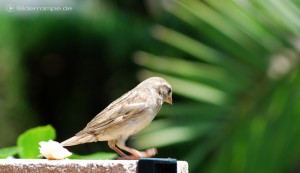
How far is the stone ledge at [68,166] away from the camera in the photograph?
148 cm

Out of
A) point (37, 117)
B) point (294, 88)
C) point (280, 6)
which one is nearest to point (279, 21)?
point (280, 6)

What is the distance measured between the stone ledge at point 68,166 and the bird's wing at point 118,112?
359 millimetres

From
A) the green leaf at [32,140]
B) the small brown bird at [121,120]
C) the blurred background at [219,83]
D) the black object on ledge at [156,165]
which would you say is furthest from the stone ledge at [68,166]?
the blurred background at [219,83]

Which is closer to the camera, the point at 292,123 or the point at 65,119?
the point at 292,123

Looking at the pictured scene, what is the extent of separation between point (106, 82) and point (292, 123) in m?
2.43

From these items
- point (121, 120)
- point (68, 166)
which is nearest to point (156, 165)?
point (68, 166)

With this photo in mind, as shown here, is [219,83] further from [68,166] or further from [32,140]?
[68,166]

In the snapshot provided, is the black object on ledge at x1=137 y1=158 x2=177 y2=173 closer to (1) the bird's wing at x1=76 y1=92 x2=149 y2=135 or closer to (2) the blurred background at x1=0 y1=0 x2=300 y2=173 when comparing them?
(1) the bird's wing at x1=76 y1=92 x2=149 y2=135

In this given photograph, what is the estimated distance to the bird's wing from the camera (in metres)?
1.87

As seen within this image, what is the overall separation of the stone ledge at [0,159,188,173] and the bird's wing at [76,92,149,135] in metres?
0.36

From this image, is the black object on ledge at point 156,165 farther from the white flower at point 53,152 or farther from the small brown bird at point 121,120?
Result: the small brown bird at point 121,120

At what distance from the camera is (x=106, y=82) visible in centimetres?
579

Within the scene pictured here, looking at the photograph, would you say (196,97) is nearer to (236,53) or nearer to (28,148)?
(236,53)

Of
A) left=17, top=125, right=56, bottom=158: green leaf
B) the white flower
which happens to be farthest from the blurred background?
the white flower
